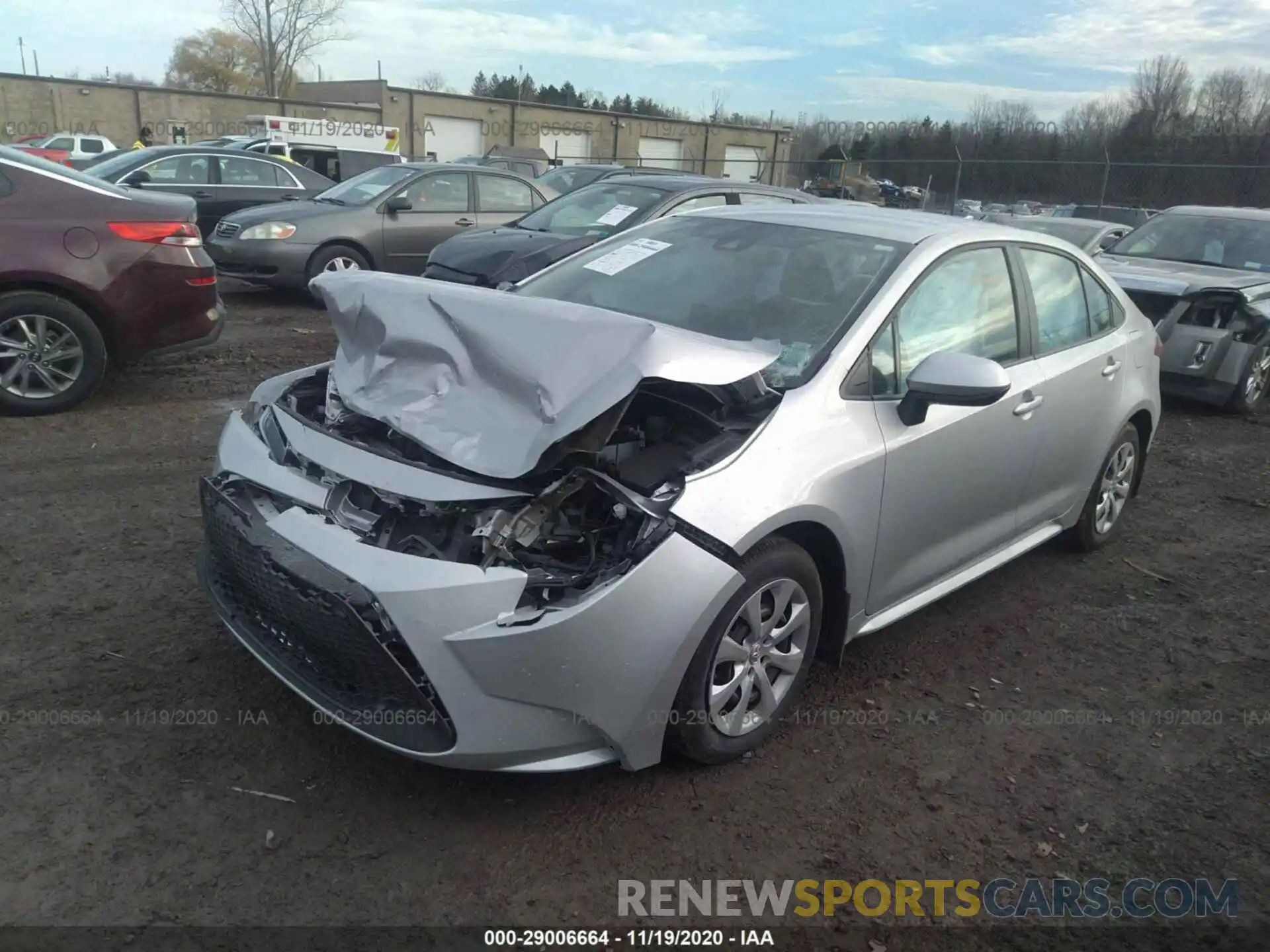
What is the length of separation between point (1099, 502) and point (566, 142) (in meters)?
49.1

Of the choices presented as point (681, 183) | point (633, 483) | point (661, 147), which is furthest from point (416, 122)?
point (633, 483)

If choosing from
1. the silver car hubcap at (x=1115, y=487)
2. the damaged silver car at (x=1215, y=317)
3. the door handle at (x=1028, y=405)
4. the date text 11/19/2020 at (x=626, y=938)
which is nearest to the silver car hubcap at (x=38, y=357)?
the date text 11/19/2020 at (x=626, y=938)

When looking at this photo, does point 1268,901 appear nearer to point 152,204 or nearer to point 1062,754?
point 1062,754

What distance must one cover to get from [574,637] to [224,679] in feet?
4.98

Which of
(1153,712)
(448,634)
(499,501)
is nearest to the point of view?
(448,634)

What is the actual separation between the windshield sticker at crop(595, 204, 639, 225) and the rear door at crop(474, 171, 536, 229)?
8.10ft

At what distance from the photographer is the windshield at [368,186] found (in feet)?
34.9

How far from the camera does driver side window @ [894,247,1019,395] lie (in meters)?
3.43

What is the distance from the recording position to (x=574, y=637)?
2.45m

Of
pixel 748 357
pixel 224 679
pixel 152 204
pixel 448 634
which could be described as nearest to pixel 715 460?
pixel 748 357

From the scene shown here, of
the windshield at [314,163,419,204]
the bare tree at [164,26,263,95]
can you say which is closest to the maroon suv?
the windshield at [314,163,419,204]

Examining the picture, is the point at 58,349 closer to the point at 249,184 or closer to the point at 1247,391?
the point at 249,184

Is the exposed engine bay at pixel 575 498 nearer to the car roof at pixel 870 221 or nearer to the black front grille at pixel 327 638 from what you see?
the black front grille at pixel 327 638

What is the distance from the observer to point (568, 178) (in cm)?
1273
